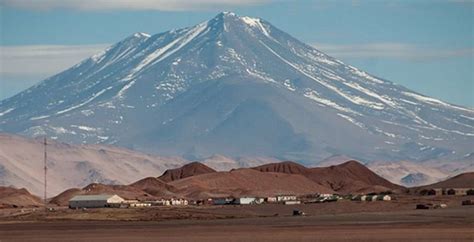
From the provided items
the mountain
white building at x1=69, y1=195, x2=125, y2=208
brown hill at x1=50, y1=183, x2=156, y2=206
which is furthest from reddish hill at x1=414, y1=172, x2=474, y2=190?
white building at x1=69, y1=195, x2=125, y2=208

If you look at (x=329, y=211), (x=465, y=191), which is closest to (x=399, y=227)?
(x=329, y=211)

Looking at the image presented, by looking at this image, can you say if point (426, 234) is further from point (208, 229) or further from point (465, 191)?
point (465, 191)

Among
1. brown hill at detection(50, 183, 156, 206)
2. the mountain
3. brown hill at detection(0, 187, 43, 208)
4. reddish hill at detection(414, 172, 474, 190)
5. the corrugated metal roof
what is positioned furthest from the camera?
reddish hill at detection(414, 172, 474, 190)

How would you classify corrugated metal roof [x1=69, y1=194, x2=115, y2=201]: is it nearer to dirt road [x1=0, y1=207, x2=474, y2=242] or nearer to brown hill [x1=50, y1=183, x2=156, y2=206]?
brown hill [x1=50, y1=183, x2=156, y2=206]

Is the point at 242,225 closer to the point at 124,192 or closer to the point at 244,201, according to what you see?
the point at 244,201

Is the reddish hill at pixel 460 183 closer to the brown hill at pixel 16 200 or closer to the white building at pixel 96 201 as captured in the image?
the white building at pixel 96 201

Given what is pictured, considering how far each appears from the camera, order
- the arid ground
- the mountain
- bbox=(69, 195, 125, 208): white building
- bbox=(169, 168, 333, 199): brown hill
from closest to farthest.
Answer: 1. the arid ground
2. bbox=(69, 195, 125, 208): white building
3. the mountain
4. bbox=(169, 168, 333, 199): brown hill

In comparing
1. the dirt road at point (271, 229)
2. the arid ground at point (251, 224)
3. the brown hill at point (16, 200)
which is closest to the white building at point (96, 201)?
the brown hill at point (16, 200)
